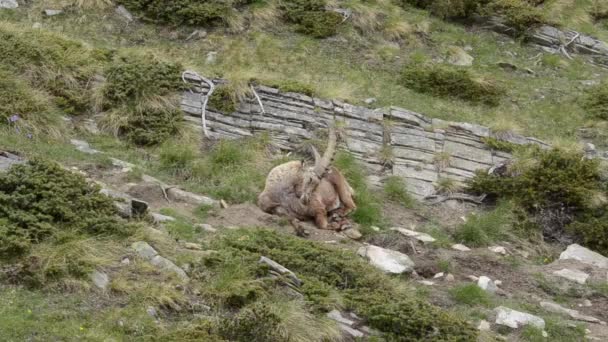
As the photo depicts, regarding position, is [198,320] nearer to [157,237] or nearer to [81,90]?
[157,237]

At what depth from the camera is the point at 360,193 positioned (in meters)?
13.1

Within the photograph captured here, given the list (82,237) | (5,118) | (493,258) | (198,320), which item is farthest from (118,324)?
(5,118)

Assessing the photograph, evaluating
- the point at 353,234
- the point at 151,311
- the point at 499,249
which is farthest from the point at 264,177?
the point at 151,311

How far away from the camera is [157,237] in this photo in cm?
959

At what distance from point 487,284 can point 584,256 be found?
8.18ft

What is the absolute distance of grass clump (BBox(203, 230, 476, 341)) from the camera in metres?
8.43

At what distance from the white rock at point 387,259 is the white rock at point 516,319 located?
1467 mm

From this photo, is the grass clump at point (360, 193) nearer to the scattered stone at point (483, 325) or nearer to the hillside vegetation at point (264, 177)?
the hillside vegetation at point (264, 177)

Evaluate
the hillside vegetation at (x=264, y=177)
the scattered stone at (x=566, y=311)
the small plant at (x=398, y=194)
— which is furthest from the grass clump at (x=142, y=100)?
the scattered stone at (x=566, y=311)

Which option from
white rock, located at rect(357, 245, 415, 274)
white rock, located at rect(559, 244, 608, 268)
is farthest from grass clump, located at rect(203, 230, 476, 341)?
white rock, located at rect(559, 244, 608, 268)

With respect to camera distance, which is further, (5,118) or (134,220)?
(5,118)

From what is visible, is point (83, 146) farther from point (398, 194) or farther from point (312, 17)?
point (312, 17)

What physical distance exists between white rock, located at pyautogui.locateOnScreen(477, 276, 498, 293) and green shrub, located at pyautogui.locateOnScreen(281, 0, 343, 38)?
9.35 m

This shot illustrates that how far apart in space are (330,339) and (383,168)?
22.1 feet
